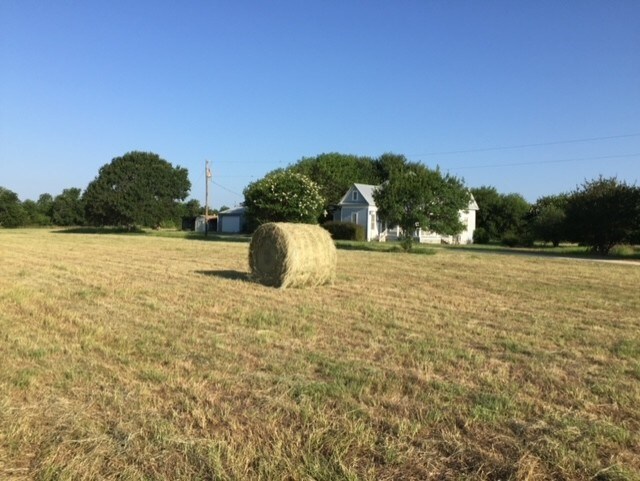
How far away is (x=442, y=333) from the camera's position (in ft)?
23.4

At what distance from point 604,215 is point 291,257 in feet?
80.7

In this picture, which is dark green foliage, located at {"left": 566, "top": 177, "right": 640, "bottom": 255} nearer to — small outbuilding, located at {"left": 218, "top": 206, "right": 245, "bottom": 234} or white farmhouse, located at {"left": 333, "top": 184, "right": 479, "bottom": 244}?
white farmhouse, located at {"left": 333, "top": 184, "right": 479, "bottom": 244}

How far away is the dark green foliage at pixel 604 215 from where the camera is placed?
3031cm

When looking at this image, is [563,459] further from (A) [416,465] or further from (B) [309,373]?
(B) [309,373]

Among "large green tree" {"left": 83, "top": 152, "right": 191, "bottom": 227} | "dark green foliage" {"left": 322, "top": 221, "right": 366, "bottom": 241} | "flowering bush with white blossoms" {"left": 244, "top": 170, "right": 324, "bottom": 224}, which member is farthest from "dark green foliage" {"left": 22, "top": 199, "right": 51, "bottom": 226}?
"flowering bush with white blossoms" {"left": 244, "top": 170, "right": 324, "bottom": 224}

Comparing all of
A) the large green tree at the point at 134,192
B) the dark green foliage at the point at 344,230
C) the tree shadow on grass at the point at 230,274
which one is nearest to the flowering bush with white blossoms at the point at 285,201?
the dark green foliage at the point at 344,230

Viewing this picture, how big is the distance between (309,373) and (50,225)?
93.9 metres

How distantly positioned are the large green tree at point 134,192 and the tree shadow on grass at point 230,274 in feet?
163

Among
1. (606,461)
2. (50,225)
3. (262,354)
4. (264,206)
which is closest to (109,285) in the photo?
(262,354)

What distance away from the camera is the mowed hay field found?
11.1ft

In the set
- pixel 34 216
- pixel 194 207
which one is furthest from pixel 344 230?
pixel 34 216

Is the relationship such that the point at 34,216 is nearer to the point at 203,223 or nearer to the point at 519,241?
the point at 203,223

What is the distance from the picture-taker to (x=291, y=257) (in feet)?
39.9

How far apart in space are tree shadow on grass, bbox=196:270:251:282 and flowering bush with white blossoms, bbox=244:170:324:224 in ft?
81.3
